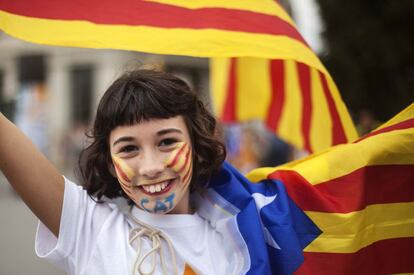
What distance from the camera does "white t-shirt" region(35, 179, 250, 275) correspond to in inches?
73.8

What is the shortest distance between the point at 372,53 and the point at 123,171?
4976mm

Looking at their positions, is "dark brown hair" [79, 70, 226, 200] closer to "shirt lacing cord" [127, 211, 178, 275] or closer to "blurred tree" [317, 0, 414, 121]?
"shirt lacing cord" [127, 211, 178, 275]

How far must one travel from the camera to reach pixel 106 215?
1.99 meters

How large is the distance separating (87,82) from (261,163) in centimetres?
1540

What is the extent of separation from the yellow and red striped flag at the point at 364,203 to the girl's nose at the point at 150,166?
53 cm

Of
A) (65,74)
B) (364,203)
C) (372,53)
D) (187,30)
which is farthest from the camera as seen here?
(65,74)

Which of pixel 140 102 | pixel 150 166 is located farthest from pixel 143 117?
pixel 150 166

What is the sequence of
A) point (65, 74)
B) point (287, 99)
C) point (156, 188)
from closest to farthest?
point (156, 188) → point (287, 99) → point (65, 74)

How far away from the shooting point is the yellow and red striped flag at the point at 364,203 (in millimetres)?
2041

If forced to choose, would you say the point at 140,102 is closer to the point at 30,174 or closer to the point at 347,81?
the point at 30,174

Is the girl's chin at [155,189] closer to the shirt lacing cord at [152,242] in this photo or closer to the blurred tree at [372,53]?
the shirt lacing cord at [152,242]

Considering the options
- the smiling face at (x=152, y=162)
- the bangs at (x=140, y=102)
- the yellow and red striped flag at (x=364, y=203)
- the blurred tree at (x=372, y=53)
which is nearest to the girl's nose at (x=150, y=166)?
the smiling face at (x=152, y=162)

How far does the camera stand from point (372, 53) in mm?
6285

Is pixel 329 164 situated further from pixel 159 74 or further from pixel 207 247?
pixel 159 74
